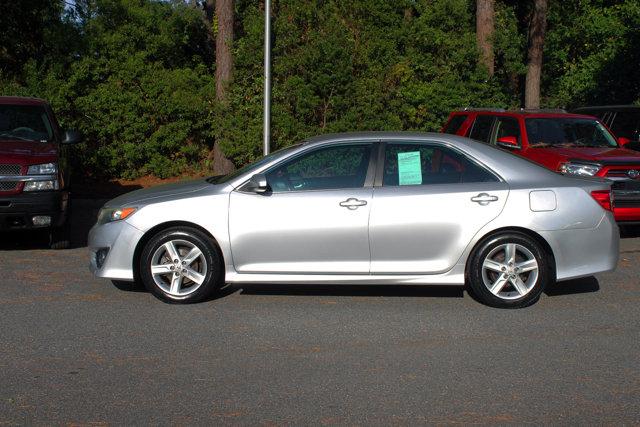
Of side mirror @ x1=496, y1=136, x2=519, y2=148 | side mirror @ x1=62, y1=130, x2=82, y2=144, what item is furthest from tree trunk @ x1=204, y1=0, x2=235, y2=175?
side mirror @ x1=496, y1=136, x2=519, y2=148

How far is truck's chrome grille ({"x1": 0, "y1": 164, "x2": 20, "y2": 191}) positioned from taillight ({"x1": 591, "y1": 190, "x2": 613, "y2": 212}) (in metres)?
6.44

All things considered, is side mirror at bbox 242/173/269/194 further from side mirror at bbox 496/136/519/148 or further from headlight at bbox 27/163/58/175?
side mirror at bbox 496/136/519/148

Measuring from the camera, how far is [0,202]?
433 inches

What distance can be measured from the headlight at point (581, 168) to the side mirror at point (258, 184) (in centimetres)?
549

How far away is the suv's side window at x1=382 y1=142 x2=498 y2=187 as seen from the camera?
8.45 metres

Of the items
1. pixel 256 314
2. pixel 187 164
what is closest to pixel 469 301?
pixel 256 314

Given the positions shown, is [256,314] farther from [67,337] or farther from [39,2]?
[39,2]

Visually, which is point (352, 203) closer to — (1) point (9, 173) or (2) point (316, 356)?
(2) point (316, 356)

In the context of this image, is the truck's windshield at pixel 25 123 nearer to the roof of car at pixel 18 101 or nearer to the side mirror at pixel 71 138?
the roof of car at pixel 18 101

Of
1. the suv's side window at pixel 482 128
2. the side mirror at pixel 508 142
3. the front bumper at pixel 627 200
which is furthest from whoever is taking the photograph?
the suv's side window at pixel 482 128

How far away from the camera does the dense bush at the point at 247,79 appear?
61.4 feet

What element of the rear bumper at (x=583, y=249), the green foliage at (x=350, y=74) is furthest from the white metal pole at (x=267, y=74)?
the rear bumper at (x=583, y=249)

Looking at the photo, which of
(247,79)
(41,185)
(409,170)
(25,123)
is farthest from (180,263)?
(247,79)

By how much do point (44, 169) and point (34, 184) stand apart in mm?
236
